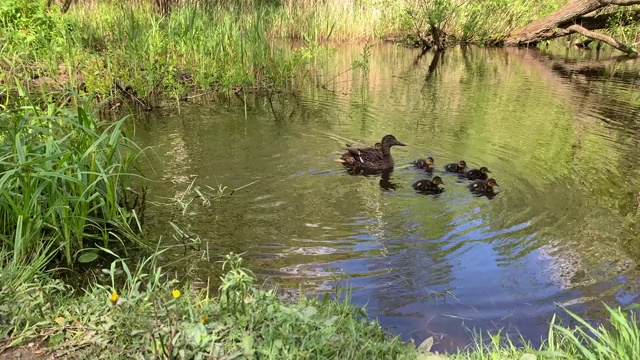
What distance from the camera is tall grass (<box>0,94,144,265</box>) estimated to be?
3512mm

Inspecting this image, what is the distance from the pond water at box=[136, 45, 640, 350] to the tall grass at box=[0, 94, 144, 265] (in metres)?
0.62

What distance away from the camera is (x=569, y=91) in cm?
1181

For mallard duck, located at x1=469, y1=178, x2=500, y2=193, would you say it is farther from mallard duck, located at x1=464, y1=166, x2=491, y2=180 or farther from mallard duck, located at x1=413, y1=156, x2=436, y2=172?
mallard duck, located at x1=413, y1=156, x2=436, y2=172

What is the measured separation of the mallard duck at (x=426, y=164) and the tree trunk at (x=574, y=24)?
549 inches

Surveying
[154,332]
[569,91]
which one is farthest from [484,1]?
[154,332]

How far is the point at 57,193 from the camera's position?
3.67 meters

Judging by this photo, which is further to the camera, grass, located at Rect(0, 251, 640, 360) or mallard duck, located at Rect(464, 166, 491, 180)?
mallard duck, located at Rect(464, 166, 491, 180)

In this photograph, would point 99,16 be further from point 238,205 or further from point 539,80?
point 539,80

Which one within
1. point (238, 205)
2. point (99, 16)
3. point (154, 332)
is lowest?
point (238, 205)

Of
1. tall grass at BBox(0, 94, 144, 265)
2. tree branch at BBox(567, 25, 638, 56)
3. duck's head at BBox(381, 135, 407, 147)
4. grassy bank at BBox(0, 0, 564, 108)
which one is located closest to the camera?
tall grass at BBox(0, 94, 144, 265)

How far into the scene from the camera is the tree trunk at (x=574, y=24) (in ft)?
59.3

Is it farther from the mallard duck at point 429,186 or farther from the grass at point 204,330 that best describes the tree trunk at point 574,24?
the grass at point 204,330

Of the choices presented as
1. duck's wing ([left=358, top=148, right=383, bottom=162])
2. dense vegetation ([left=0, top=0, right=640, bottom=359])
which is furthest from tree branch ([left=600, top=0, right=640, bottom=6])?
dense vegetation ([left=0, top=0, right=640, bottom=359])

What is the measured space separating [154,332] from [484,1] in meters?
20.6
